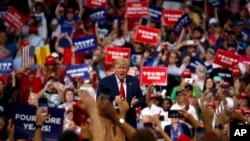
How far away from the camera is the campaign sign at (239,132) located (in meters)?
9.61

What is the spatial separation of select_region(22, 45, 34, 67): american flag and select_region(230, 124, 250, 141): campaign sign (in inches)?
367

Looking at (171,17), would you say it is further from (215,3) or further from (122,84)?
(122,84)

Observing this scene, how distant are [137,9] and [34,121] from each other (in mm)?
7408

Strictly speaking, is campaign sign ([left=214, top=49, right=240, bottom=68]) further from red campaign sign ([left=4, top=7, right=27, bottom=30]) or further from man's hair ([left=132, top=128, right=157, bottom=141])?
man's hair ([left=132, top=128, right=157, bottom=141])

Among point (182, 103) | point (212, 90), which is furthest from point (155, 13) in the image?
point (182, 103)

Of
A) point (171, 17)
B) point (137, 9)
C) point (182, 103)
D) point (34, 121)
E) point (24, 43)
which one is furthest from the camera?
point (171, 17)

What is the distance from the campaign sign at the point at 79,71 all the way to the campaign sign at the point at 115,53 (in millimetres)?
593

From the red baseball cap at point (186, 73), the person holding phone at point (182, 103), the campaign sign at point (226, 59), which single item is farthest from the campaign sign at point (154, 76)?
the campaign sign at point (226, 59)

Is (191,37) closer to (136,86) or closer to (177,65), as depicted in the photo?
(177,65)

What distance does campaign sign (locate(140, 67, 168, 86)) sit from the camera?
17.9 meters

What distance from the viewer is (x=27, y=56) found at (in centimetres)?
1888

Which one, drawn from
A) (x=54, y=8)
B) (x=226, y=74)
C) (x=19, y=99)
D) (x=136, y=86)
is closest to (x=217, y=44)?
(x=226, y=74)

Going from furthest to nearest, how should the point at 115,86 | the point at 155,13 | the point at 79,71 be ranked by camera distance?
the point at 155,13, the point at 79,71, the point at 115,86

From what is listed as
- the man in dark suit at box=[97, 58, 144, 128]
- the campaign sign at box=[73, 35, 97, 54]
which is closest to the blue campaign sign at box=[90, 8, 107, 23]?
the campaign sign at box=[73, 35, 97, 54]
